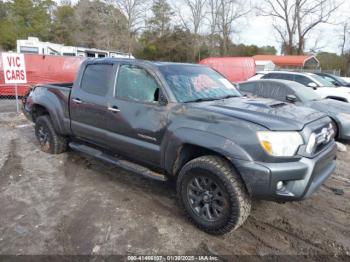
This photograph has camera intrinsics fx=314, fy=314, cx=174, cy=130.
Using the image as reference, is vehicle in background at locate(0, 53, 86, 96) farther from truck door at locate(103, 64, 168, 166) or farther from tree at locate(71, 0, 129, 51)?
tree at locate(71, 0, 129, 51)

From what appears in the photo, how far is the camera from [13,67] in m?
9.10

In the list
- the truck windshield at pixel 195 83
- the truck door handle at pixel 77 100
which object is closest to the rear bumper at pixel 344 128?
the truck windshield at pixel 195 83

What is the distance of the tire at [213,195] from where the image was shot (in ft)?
9.91

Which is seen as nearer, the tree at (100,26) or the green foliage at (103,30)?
the tree at (100,26)

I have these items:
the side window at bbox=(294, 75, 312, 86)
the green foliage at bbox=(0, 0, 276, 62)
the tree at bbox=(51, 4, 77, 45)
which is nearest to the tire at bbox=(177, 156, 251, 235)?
the side window at bbox=(294, 75, 312, 86)

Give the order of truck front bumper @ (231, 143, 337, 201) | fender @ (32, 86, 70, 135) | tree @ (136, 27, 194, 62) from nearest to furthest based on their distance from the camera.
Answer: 1. truck front bumper @ (231, 143, 337, 201)
2. fender @ (32, 86, 70, 135)
3. tree @ (136, 27, 194, 62)

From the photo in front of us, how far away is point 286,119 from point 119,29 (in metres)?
40.3

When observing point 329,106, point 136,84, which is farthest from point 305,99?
point 136,84

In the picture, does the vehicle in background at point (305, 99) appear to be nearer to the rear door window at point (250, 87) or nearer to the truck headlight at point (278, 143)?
the rear door window at point (250, 87)

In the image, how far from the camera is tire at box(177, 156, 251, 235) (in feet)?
9.91

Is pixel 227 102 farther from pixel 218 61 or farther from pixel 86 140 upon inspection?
pixel 218 61

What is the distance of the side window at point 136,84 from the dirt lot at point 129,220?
1.33m

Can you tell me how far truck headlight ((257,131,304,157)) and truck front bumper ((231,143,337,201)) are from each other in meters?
0.11

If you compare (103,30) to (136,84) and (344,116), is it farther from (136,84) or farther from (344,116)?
(136,84)
